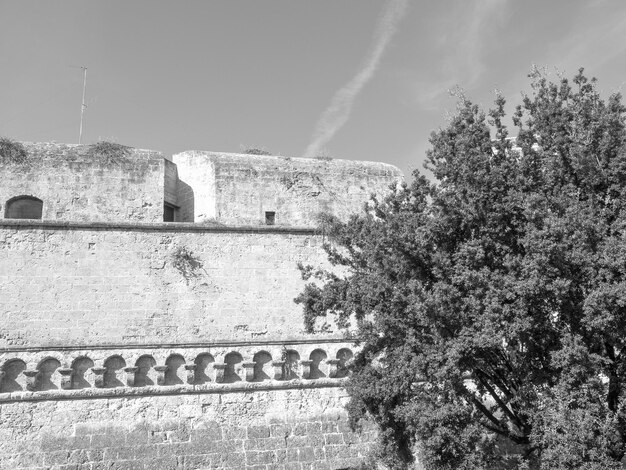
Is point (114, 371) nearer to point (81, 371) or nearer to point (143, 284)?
point (81, 371)

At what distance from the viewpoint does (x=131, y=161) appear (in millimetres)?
16797

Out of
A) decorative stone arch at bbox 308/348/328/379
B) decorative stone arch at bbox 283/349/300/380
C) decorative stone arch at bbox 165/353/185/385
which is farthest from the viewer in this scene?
decorative stone arch at bbox 308/348/328/379

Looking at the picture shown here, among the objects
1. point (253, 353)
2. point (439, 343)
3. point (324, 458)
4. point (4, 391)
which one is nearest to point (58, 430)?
point (4, 391)

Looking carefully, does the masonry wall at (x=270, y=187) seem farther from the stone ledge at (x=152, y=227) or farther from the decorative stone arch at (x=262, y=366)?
the decorative stone arch at (x=262, y=366)

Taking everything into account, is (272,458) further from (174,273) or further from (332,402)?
(174,273)

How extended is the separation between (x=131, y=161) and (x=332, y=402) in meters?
9.08

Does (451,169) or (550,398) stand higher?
(451,169)

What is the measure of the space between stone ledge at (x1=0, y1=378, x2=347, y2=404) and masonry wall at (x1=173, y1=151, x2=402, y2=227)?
242 inches

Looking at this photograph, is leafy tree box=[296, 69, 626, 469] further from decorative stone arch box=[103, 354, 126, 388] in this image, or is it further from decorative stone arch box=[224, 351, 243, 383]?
decorative stone arch box=[103, 354, 126, 388]

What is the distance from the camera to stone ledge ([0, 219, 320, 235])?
13.3 m

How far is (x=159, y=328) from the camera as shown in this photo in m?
13.3

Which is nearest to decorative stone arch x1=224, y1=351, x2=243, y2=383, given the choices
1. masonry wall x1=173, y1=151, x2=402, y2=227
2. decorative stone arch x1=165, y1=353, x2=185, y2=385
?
decorative stone arch x1=165, y1=353, x2=185, y2=385

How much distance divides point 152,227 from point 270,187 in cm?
457

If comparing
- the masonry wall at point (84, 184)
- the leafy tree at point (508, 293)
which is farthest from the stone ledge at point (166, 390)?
the masonry wall at point (84, 184)
